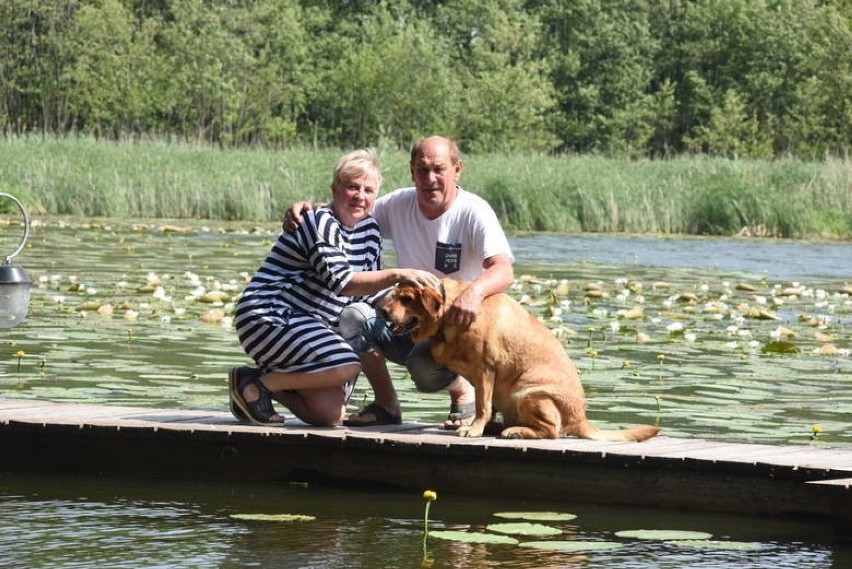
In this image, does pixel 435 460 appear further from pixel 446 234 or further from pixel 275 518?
pixel 446 234

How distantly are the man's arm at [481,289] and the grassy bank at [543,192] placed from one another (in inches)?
739

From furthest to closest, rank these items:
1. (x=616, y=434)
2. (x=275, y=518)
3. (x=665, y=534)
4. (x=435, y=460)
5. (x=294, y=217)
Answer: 1. (x=294, y=217)
2. (x=616, y=434)
3. (x=435, y=460)
4. (x=275, y=518)
5. (x=665, y=534)

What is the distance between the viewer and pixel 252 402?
6367 mm

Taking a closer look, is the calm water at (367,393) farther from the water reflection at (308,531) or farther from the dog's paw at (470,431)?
the dog's paw at (470,431)

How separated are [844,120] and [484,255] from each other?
56.9 metres

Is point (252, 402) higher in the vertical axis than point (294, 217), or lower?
lower

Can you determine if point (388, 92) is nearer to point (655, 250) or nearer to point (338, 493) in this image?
point (655, 250)

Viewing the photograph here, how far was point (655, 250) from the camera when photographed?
21.4 m

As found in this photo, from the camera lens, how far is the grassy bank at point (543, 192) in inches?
986

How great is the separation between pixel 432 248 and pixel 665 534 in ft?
6.02

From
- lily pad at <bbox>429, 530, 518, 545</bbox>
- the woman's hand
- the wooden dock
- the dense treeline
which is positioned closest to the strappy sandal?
the wooden dock

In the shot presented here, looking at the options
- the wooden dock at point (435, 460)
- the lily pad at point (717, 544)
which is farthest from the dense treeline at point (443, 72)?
the lily pad at point (717, 544)

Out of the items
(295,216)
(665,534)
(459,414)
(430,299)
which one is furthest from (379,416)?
(665,534)

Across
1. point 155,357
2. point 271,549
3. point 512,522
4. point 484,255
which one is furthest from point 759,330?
point 271,549
